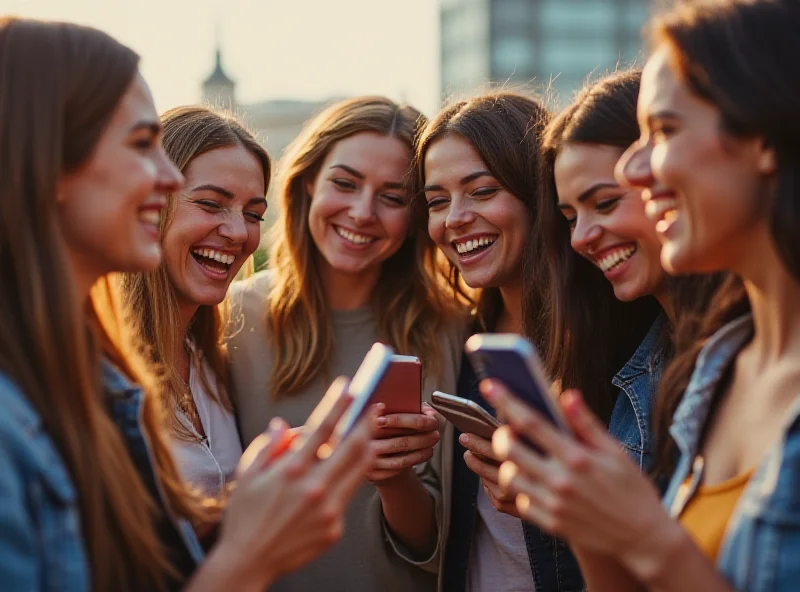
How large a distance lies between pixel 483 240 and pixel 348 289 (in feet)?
2.62

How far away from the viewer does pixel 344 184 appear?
4.82m

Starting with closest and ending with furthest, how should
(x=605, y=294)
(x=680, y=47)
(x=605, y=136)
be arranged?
(x=680, y=47)
(x=605, y=136)
(x=605, y=294)

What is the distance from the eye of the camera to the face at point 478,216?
4488mm

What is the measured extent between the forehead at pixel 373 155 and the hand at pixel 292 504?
8.53ft

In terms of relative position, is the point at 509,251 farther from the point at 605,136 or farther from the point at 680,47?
the point at 680,47

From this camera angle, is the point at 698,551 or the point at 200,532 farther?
the point at 200,532

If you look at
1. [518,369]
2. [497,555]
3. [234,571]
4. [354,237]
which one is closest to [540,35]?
[354,237]

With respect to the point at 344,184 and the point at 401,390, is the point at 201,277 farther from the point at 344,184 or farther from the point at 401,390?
the point at 401,390

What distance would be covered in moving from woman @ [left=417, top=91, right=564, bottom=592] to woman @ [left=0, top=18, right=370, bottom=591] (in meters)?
1.93

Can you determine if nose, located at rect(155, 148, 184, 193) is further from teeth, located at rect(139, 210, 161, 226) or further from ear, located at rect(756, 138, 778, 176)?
ear, located at rect(756, 138, 778, 176)

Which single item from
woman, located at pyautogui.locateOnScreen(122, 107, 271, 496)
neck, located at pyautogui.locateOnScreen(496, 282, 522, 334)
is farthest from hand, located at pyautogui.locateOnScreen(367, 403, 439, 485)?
neck, located at pyautogui.locateOnScreen(496, 282, 522, 334)

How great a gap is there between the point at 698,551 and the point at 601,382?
5.72 feet

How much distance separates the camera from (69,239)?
2.50m

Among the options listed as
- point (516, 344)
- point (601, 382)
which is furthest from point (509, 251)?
point (516, 344)
